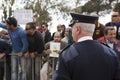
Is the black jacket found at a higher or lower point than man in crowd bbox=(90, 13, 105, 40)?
lower

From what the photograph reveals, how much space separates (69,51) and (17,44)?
18.9 ft

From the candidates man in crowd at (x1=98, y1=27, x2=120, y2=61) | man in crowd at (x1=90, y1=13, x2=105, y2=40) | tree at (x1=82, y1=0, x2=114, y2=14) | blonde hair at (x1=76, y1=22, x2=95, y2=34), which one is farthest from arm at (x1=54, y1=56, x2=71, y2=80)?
tree at (x1=82, y1=0, x2=114, y2=14)

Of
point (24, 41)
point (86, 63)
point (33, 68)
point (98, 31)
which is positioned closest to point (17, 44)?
point (24, 41)

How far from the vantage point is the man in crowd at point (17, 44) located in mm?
9641

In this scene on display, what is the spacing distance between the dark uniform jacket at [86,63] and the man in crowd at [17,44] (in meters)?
5.53

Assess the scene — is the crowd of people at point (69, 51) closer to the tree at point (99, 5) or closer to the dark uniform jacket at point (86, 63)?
the dark uniform jacket at point (86, 63)

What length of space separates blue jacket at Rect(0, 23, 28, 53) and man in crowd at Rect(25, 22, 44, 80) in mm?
141

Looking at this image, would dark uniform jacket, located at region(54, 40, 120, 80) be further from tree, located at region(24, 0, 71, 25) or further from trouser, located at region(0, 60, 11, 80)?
tree, located at region(24, 0, 71, 25)

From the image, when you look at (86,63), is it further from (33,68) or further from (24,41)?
(33,68)

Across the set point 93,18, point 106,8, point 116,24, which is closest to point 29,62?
point 116,24

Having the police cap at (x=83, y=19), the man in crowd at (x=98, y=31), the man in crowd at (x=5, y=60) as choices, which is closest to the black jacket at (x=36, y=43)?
the man in crowd at (x=5, y=60)

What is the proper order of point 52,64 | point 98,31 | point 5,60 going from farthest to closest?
point 5,60
point 52,64
point 98,31

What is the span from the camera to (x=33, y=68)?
9.89m

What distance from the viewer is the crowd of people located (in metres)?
4.08
